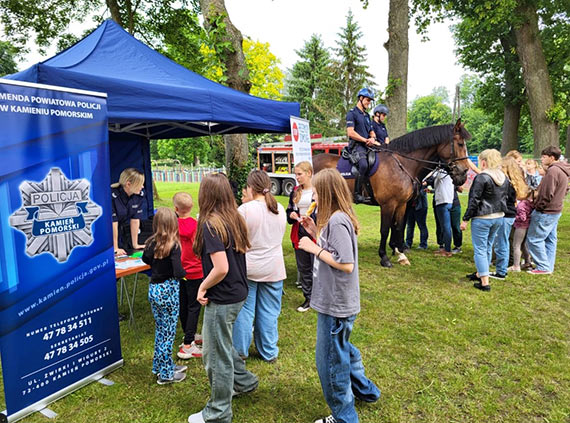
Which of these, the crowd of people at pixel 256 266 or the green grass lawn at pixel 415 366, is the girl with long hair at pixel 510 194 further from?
the green grass lawn at pixel 415 366

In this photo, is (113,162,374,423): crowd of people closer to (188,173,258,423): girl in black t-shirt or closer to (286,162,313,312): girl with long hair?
(188,173,258,423): girl in black t-shirt

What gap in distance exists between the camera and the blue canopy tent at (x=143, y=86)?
3387 mm

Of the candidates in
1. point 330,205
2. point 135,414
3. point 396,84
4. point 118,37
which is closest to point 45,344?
point 135,414

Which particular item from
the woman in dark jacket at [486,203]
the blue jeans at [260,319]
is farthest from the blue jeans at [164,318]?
the woman in dark jacket at [486,203]

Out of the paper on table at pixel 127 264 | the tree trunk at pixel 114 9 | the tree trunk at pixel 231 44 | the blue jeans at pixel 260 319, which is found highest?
the tree trunk at pixel 114 9

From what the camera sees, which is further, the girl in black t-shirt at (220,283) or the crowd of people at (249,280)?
the girl in black t-shirt at (220,283)

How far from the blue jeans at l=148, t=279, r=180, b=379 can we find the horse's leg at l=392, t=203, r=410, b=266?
4.80 m

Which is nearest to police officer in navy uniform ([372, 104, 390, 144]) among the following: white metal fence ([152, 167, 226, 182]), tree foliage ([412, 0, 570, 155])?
tree foliage ([412, 0, 570, 155])

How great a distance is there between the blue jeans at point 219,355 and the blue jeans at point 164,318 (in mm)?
657

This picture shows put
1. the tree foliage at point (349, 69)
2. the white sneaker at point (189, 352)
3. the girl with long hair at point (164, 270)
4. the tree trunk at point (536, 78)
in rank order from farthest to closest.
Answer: the tree foliage at point (349, 69)
the tree trunk at point (536, 78)
the white sneaker at point (189, 352)
the girl with long hair at point (164, 270)

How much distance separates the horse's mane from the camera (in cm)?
667

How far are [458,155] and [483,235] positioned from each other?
6.40 ft

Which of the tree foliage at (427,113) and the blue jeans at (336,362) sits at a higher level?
the tree foliage at (427,113)

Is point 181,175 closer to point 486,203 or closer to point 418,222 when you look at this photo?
point 418,222
